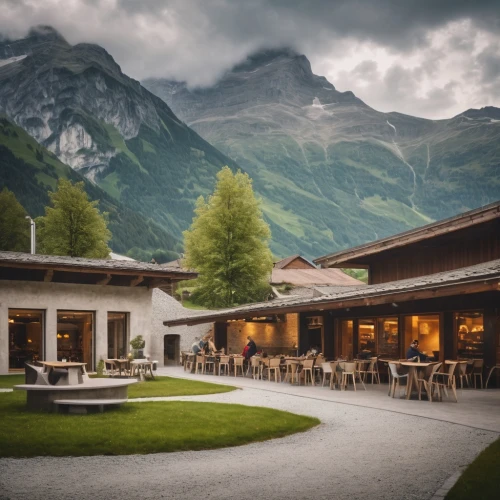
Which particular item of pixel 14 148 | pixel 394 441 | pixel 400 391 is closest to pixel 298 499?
pixel 394 441

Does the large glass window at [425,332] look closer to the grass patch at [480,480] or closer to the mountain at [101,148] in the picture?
the grass patch at [480,480]

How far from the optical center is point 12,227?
5916 cm

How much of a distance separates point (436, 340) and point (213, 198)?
104 feet

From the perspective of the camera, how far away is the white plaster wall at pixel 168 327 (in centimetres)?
3444

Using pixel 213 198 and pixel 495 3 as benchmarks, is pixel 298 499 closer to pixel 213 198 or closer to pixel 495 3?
pixel 213 198

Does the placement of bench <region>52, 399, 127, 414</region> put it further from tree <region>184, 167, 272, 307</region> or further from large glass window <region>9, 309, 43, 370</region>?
tree <region>184, 167, 272, 307</region>

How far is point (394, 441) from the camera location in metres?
8.98

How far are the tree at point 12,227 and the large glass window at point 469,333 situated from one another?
4760 cm

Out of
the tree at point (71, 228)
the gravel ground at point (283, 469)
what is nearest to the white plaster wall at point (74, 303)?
the gravel ground at point (283, 469)

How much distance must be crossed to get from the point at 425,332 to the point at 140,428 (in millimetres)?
11550

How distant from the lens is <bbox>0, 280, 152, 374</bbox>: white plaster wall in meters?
22.1

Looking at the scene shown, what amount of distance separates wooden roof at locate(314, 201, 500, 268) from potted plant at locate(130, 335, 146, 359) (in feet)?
27.4

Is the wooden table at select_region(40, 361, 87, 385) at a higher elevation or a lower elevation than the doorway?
higher

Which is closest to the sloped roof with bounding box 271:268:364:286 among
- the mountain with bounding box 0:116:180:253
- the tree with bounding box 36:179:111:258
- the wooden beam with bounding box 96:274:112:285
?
the tree with bounding box 36:179:111:258
